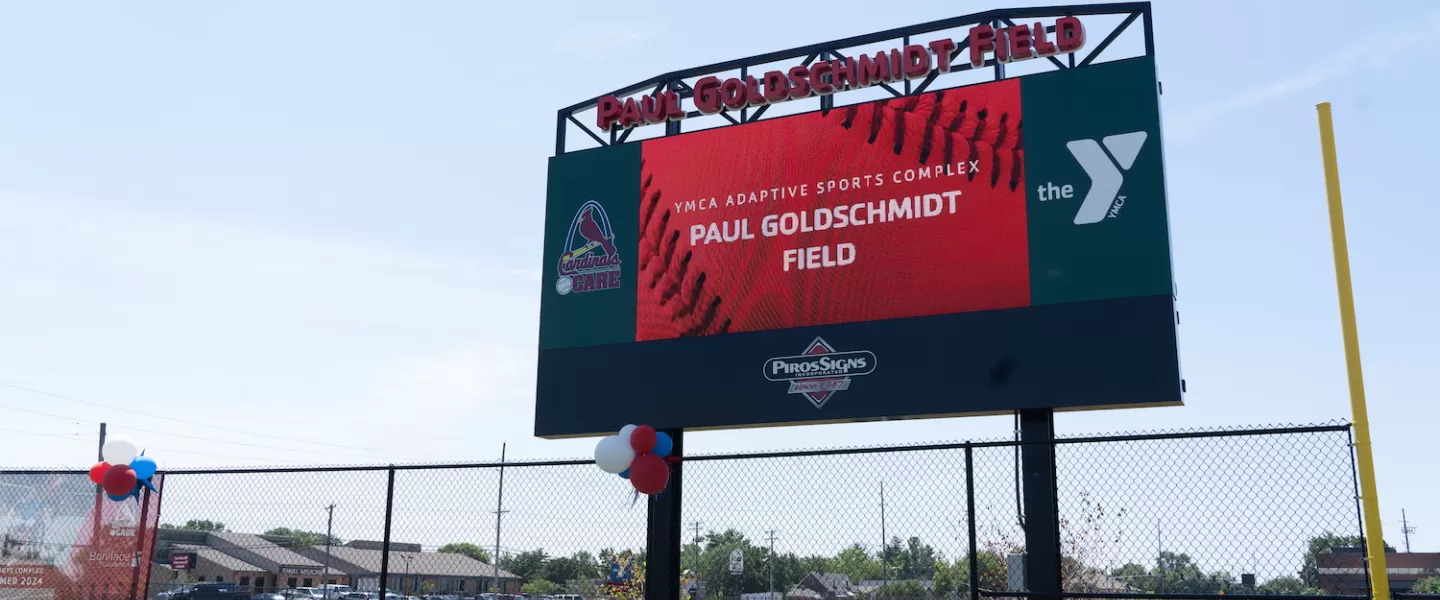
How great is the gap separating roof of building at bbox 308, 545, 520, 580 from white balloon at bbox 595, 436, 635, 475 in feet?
24.1

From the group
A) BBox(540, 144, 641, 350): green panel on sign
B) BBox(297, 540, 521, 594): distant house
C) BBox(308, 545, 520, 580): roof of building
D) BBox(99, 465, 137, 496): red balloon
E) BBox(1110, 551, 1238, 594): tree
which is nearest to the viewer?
BBox(1110, 551, 1238, 594): tree

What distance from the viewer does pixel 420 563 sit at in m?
21.4

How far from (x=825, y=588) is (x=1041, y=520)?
257 centimetres

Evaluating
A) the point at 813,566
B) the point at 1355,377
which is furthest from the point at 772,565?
the point at 1355,377

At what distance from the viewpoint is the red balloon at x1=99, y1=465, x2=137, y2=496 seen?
10869mm

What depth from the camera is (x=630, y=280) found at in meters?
11.8

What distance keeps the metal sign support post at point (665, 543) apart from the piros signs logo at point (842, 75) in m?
3.84

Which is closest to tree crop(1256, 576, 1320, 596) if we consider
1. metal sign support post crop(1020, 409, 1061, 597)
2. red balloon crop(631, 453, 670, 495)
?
metal sign support post crop(1020, 409, 1061, 597)

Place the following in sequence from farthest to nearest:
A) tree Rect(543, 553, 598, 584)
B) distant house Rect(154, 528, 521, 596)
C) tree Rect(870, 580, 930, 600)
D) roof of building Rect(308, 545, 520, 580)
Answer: distant house Rect(154, 528, 521, 596)
roof of building Rect(308, 545, 520, 580)
tree Rect(543, 553, 598, 584)
tree Rect(870, 580, 930, 600)

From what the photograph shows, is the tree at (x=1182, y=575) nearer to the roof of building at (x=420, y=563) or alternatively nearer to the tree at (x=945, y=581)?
the tree at (x=945, y=581)

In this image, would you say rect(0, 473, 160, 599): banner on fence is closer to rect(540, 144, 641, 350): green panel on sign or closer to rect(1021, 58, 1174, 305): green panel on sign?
rect(540, 144, 641, 350): green panel on sign

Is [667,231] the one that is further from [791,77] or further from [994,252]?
[994,252]

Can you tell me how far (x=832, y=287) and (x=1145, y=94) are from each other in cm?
320

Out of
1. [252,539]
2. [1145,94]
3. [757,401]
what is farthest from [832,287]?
[252,539]
